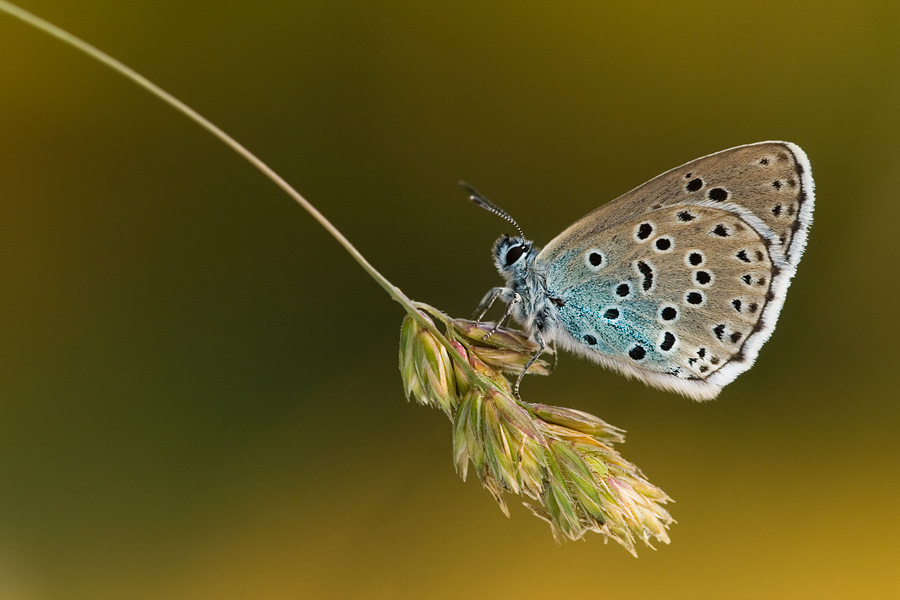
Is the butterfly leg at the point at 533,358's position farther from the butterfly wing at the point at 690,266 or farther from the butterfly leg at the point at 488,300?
the butterfly leg at the point at 488,300

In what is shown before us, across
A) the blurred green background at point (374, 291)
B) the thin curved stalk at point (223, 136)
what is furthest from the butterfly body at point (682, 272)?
the blurred green background at point (374, 291)

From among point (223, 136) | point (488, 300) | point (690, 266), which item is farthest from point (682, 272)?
point (223, 136)

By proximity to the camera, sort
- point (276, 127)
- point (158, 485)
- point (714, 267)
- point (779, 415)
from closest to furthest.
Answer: point (714, 267)
point (158, 485)
point (276, 127)
point (779, 415)

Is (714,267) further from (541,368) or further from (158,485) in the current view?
(158,485)

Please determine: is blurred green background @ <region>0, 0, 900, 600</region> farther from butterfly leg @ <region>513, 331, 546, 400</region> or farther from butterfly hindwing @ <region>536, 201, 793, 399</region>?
butterfly hindwing @ <region>536, 201, 793, 399</region>

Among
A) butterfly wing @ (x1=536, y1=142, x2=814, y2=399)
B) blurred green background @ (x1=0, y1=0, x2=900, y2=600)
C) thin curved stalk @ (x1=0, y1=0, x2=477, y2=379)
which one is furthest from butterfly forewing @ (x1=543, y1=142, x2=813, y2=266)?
blurred green background @ (x1=0, y1=0, x2=900, y2=600)

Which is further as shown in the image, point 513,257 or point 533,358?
point 513,257

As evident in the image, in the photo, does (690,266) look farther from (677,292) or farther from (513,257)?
(513,257)

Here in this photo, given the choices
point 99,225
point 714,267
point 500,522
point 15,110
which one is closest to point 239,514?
point 500,522
